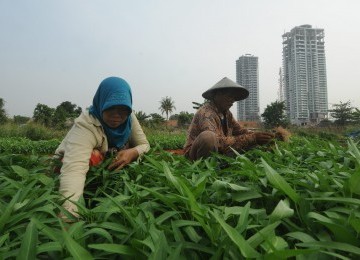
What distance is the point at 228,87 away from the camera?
119 inches

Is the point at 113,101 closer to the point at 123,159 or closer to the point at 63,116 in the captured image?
the point at 123,159

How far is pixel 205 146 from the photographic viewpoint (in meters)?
2.64

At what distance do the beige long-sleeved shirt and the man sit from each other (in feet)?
1.81

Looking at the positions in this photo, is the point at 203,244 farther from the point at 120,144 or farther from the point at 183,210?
the point at 120,144

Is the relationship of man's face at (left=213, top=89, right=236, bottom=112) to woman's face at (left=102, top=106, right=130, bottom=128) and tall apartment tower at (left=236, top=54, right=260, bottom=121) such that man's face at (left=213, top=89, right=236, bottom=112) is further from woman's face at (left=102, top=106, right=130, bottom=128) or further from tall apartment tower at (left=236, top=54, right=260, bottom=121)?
tall apartment tower at (left=236, top=54, right=260, bottom=121)

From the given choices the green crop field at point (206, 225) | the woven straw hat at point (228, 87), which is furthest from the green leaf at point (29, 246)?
the woven straw hat at point (228, 87)

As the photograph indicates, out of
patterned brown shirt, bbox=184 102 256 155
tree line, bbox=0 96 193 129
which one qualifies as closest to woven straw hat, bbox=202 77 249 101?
patterned brown shirt, bbox=184 102 256 155

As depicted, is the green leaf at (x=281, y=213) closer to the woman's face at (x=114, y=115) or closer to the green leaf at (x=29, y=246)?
the green leaf at (x=29, y=246)

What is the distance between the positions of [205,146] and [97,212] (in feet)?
5.59

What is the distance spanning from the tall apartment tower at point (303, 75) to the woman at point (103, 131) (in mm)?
46418

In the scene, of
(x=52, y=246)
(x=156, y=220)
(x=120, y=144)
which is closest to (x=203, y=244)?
(x=156, y=220)

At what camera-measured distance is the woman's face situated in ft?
6.51

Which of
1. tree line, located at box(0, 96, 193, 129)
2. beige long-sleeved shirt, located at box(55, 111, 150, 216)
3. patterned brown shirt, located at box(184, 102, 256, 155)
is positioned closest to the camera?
beige long-sleeved shirt, located at box(55, 111, 150, 216)

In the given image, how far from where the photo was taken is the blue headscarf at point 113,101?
6.35 feet
